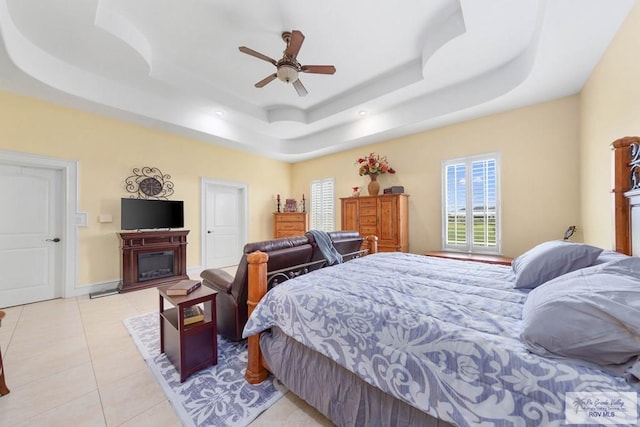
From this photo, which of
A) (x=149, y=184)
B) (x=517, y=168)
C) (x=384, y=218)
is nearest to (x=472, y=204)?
(x=517, y=168)

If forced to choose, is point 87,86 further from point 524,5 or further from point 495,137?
point 495,137

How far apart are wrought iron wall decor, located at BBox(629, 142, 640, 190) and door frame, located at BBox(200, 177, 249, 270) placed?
576 centimetres

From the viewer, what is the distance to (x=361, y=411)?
3.92 feet

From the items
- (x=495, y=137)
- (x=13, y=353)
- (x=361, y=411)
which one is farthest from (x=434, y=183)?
(x=13, y=353)

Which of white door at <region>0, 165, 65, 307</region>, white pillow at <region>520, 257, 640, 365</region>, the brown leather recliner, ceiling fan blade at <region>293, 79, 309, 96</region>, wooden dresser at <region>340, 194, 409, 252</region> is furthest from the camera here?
wooden dresser at <region>340, 194, 409, 252</region>

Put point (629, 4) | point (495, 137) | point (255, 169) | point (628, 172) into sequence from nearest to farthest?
1. point (628, 172)
2. point (629, 4)
3. point (495, 137)
4. point (255, 169)

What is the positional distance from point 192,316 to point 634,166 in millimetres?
3215

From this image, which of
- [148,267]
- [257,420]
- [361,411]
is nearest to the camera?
[361,411]

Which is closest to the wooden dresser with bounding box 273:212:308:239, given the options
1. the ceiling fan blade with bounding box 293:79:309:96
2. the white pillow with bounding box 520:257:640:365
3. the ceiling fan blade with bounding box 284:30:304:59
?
the ceiling fan blade with bounding box 293:79:309:96

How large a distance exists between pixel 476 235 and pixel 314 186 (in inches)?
150

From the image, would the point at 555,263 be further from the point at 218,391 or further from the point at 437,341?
the point at 218,391

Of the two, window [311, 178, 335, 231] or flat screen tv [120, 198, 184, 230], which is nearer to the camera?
flat screen tv [120, 198, 184, 230]

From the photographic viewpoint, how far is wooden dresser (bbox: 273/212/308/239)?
6.07 metres

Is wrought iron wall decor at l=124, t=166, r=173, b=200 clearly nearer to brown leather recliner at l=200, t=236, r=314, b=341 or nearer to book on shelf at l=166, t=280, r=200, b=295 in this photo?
brown leather recliner at l=200, t=236, r=314, b=341
